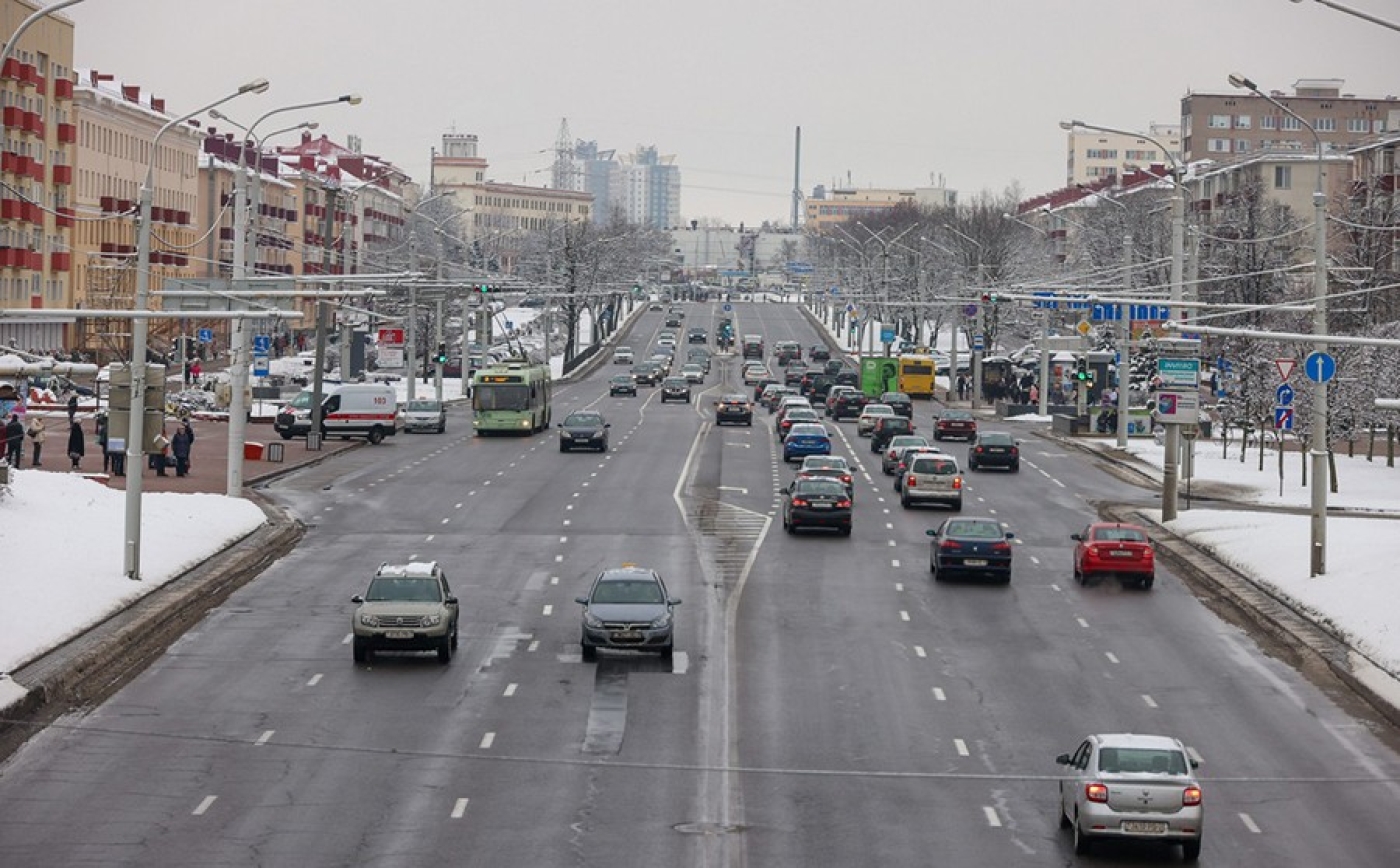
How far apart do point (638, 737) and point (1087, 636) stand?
39.1ft

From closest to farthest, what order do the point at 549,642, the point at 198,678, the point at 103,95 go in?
the point at 198,678 < the point at 549,642 < the point at 103,95

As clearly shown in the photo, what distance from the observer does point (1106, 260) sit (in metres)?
139

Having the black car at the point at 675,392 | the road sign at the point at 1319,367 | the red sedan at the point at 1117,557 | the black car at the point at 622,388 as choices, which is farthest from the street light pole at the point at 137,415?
the black car at the point at 622,388

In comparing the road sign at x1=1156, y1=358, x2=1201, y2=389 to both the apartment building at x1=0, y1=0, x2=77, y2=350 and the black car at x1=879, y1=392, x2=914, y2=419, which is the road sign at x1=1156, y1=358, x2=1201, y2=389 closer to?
the black car at x1=879, y1=392, x2=914, y2=419

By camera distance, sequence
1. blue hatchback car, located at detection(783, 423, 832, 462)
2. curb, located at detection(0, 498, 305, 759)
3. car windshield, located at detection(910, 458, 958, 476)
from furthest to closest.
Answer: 1. blue hatchback car, located at detection(783, 423, 832, 462)
2. car windshield, located at detection(910, 458, 958, 476)
3. curb, located at detection(0, 498, 305, 759)

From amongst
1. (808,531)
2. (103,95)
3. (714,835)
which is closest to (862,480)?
(808,531)

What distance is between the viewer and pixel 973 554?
4422cm

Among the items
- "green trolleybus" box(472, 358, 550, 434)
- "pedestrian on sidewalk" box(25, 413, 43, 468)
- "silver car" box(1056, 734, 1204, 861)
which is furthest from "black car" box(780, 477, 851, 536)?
"green trolleybus" box(472, 358, 550, 434)

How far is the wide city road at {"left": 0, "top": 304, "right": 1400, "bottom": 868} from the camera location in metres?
23.0

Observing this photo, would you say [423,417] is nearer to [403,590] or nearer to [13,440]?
[13,440]

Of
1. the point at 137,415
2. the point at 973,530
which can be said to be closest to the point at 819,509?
the point at 973,530

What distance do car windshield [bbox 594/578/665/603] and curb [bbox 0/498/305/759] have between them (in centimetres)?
669

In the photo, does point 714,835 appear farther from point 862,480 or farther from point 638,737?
point 862,480

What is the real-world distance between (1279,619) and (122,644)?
19331 millimetres
